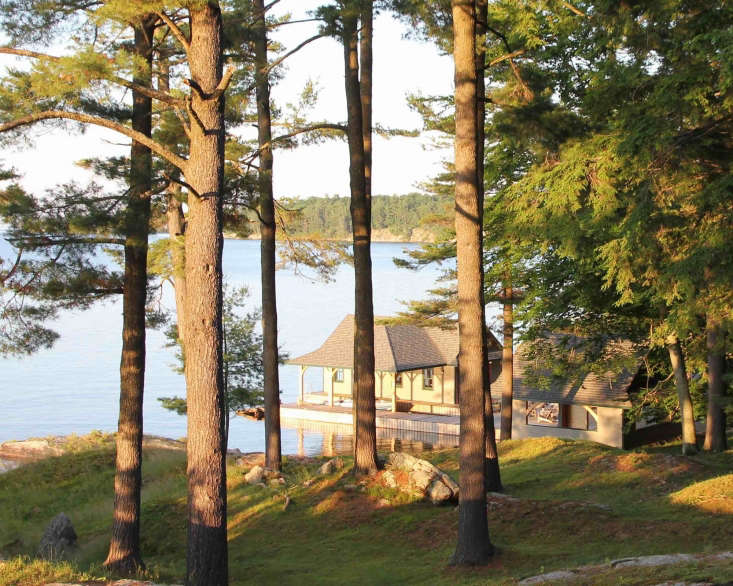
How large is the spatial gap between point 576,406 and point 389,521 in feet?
69.9

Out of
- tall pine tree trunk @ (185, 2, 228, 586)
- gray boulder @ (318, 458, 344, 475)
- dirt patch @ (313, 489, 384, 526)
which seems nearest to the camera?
tall pine tree trunk @ (185, 2, 228, 586)

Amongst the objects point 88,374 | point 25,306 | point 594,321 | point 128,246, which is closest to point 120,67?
point 128,246

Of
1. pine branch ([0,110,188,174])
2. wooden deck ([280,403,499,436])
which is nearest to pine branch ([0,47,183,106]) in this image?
pine branch ([0,110,188,174])

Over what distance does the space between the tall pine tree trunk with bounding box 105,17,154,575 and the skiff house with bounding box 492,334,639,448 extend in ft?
63.5

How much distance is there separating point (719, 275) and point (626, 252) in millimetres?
1917

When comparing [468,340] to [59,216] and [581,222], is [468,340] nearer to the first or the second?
[581,222]

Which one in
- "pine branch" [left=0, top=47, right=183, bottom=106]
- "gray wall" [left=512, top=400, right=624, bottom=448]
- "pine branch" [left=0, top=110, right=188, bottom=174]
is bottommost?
"gray wall" [left=512, top=400, right=624, bottom=448]

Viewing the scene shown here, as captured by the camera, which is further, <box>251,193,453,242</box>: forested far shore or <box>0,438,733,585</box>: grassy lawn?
<box>251,193,453,242</box>: forested far shore

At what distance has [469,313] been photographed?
956 centimetres

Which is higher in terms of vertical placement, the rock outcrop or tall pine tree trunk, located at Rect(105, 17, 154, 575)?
tall pine tree trunk, located at Rect(105, 17, 154, 575)

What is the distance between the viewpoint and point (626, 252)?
12.2 meters

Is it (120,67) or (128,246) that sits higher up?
(120,67)

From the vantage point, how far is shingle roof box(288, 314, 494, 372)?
127ft

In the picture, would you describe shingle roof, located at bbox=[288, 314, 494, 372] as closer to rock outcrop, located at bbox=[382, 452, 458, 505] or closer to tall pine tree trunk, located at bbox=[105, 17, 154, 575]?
rock outcrop, located at bbox=[382, 452, 458, 505]
